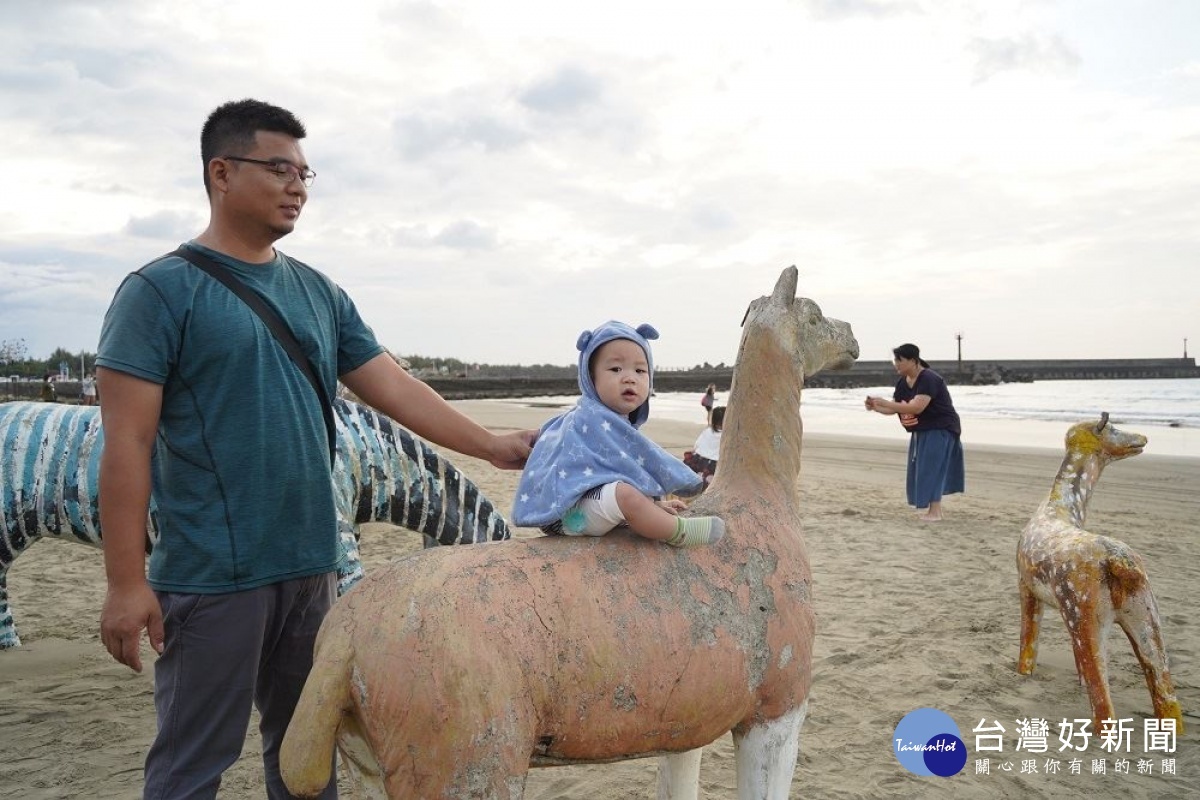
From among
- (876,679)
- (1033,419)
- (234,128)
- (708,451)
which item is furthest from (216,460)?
(1033,419)

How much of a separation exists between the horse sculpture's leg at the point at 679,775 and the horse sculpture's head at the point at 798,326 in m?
1.38

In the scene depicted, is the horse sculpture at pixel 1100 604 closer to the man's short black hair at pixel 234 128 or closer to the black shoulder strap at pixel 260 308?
the black shoulder strap at pixel 260 308

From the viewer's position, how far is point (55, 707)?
4.68 meters

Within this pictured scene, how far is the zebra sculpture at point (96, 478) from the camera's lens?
15.6ft

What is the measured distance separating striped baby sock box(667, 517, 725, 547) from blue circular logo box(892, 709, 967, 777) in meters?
2.41

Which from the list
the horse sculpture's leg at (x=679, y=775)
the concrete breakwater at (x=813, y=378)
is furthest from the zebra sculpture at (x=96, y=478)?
the concrete breakwater at (x=813, y=378)

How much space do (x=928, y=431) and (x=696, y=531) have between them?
786cm

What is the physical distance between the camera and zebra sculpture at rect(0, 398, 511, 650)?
475 centimetres

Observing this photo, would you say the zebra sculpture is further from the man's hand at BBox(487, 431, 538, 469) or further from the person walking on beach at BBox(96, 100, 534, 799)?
the person walking on beach at BBox(96, 100, 534, 799)

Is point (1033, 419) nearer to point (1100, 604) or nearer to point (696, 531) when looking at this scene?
point (1100, 604)

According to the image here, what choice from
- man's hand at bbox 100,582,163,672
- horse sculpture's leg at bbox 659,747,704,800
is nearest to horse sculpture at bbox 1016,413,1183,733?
horse sculpture's leg at bbox 659,747,704,800

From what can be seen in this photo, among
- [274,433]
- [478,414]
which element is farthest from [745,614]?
[478,414]

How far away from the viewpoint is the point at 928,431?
930cm

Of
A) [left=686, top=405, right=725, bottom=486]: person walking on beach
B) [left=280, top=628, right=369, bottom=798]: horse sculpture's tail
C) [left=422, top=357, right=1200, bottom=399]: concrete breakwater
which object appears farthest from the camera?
[left=422, top=357, right=1200, bottom=399]: concrete breakwater
